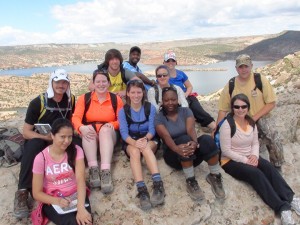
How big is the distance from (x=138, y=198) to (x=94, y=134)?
42.8 inches

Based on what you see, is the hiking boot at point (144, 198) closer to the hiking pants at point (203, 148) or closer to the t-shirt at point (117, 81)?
the hiking pants at point (203, 148)

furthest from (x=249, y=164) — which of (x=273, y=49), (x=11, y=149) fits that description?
(x=273, y=49)

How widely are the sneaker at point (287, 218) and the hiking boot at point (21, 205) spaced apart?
337cm

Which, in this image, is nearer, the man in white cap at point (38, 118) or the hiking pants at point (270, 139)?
the man in white cap at point (38, 118)

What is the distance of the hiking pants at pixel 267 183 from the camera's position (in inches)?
170

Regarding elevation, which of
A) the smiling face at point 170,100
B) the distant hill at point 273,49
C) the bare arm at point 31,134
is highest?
the smiling face at point 170,100

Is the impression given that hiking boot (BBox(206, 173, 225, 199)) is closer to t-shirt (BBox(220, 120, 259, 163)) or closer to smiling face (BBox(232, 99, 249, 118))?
t-shirt (BBox(220, 120, 259, 163))

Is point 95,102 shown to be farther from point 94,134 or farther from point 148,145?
point 148,145

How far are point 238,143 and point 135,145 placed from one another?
1.52 metres

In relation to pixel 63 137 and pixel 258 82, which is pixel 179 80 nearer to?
pixel 258 82

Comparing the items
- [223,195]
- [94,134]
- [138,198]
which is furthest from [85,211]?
[223,195]

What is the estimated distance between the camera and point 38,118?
4410 millimetres

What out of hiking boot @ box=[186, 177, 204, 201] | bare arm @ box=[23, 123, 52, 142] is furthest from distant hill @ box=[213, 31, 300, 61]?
bare arm @ box=[23, 123, 52, 142]

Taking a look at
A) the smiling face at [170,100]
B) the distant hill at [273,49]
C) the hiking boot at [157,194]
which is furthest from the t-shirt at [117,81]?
the distant hill at [273,49]
